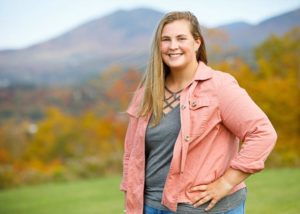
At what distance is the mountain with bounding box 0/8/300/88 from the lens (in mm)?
25062

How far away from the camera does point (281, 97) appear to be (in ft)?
52.5

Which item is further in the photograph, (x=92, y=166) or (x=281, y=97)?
(x=281, y=97)

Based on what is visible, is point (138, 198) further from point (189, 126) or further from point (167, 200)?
point (189, 126)

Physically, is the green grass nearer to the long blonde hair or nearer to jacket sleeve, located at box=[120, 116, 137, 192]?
jacket sleeve, located at box=[120, 116, 137, 192]

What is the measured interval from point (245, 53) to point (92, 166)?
31.8ft

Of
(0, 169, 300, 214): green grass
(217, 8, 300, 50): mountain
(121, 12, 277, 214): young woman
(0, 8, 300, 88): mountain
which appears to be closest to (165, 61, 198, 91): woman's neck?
(121, 12, 277, 214): young woman

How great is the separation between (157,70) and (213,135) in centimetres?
39

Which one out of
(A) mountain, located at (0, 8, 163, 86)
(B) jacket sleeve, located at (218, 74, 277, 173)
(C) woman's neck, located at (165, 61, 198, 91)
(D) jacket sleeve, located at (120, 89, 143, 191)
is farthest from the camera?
(A) mountain, located at (0, 8, 163, 86)

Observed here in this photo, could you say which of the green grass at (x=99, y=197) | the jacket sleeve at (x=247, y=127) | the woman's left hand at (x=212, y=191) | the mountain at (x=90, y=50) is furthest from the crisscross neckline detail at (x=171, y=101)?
the mountain at (x=90, y=50)

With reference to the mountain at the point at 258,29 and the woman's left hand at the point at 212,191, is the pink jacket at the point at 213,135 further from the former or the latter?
the mountain at the point at 258,29

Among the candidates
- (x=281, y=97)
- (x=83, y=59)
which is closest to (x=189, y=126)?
(x=281, y=97)

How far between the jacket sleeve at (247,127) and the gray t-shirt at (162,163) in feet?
0.63

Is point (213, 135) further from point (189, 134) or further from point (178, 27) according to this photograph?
point (178, 27)

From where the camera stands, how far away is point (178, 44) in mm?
2072
